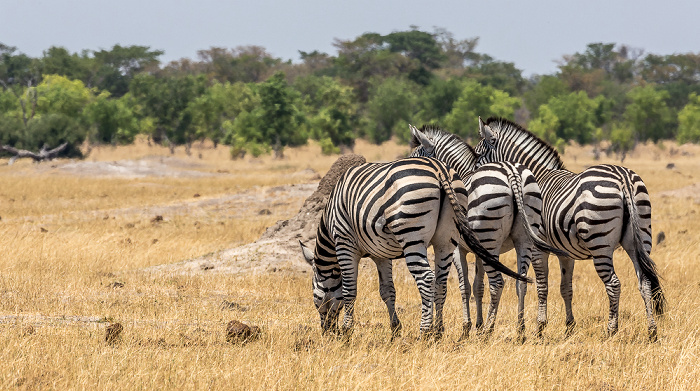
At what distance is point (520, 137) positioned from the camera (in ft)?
32.4

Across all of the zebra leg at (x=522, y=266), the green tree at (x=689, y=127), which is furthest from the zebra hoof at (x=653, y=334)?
the green tree at (x=689, y=127)

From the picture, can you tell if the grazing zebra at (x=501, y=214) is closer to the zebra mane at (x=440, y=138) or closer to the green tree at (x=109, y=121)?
the zebra mane at (x=440, y=138)

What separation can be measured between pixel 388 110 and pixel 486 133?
2223 inches

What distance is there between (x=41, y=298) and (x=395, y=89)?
58515 mm

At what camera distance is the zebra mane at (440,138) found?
10070 mm

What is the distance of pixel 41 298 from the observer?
9.54 m

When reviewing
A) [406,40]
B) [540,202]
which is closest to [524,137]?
[540,202]

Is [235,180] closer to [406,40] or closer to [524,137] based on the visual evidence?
[524,137]

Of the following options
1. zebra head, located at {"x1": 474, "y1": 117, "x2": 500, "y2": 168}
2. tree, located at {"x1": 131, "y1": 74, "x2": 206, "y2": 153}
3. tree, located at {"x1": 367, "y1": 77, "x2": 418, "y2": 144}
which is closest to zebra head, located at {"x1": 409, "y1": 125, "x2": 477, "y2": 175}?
zebra head, located at {"x1": 474, "y1": 117, "x2": 500, "y2": 168}

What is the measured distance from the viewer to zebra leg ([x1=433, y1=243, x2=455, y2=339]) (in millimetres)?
7312

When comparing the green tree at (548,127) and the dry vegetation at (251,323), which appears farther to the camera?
the green tree at (548,127)

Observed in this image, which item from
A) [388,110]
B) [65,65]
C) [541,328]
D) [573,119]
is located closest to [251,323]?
[541,328]

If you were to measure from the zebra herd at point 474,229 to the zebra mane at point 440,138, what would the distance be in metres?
1.42

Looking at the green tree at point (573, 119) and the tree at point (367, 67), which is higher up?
the tree at point (367, 67)
